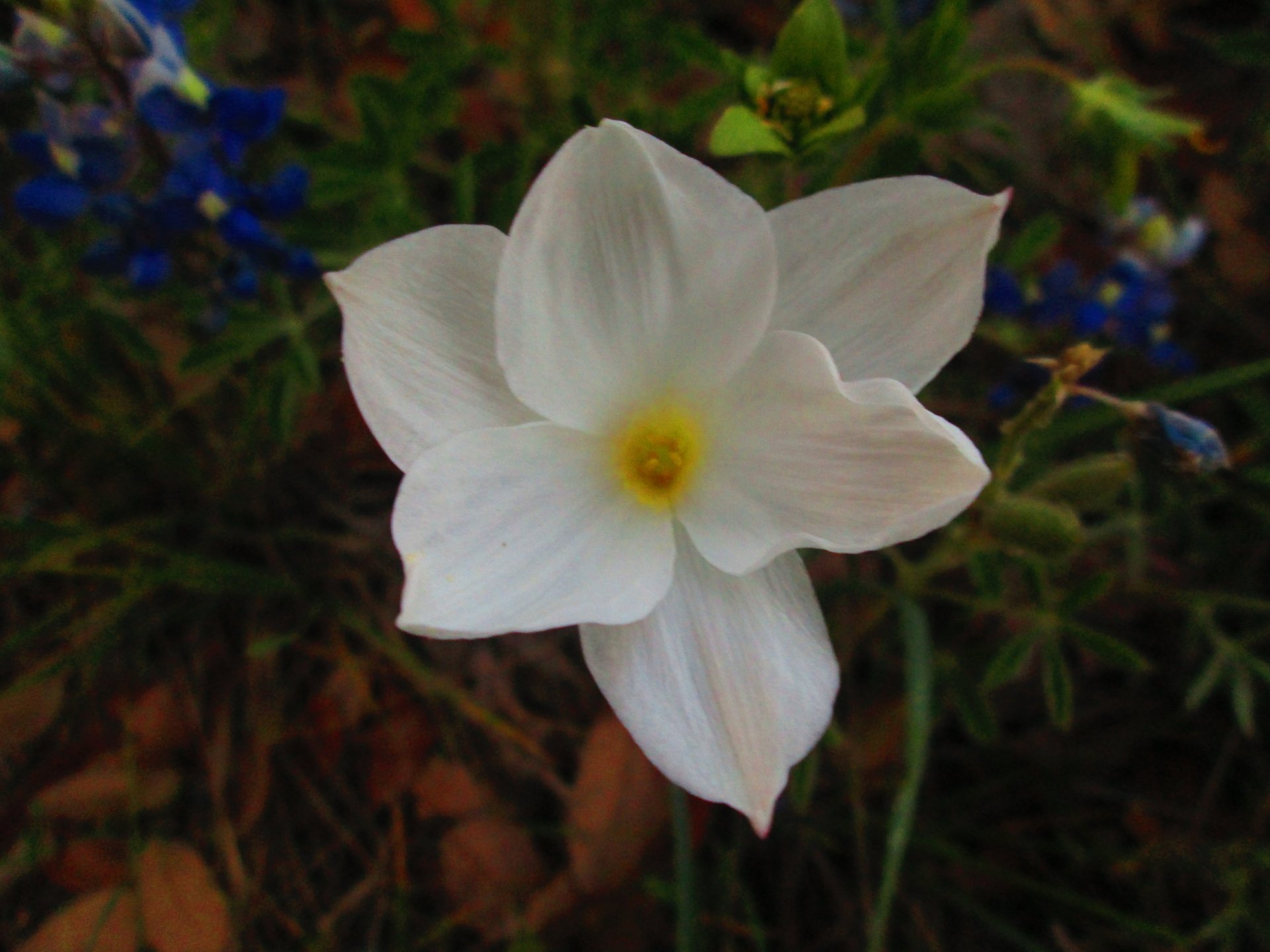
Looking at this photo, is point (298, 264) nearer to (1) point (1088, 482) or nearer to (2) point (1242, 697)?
(1) point (1088, 482)

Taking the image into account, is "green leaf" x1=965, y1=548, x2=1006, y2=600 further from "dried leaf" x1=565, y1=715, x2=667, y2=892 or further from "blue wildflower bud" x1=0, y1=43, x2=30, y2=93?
"blue wildflower bud" x1=0, y1=43, x2=30, y2=93

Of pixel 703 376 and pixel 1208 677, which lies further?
pixel 1208 677

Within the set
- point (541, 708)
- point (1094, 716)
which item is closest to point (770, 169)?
point (541, 708)

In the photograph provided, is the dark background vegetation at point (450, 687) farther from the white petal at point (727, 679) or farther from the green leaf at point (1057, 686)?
the white petal at point (727, 679)

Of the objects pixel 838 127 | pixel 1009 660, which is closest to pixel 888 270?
pixel 838 127

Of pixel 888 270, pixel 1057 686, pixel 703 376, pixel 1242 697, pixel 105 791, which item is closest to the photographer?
pixel 888 270

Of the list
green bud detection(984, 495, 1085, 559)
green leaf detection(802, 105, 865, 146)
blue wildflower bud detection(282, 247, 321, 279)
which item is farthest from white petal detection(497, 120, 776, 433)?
blue wildflower bud detection(282, 247, 321, 279)

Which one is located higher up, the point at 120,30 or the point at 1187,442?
the point at 120,30
